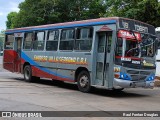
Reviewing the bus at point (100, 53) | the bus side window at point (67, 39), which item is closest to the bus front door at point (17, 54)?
the bus at point (100, 53)

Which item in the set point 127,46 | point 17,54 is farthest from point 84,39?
point 17,54

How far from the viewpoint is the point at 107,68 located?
14141 millimetres

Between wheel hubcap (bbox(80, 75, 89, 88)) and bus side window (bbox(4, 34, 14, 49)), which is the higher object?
bus side window (bbox(4, 34, 14, 49))

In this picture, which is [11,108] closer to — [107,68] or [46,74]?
[107,68]

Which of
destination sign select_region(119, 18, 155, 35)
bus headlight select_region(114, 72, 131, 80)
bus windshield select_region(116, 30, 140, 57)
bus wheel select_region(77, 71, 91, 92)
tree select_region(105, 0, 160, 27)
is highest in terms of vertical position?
tree select_region(105, 0, 160, 27)

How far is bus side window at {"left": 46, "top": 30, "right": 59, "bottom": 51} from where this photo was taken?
56.4ft

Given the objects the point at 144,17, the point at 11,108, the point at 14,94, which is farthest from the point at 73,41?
the point at 144,17

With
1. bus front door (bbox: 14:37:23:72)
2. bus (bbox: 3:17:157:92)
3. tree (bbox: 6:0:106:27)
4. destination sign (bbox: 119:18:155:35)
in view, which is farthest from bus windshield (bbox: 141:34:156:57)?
tree (bbox: 6:0:106:27)

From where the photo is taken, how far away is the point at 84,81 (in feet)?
49.6

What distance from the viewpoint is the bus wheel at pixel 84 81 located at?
48.9 ft

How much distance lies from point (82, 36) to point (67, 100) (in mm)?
4080

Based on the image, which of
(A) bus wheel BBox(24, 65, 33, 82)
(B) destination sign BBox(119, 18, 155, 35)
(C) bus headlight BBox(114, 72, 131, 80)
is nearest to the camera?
(C) bus headlight BBox(114, 72, 131, 80)

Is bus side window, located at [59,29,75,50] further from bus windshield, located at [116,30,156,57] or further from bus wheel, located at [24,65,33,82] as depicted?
bus wheel, located at [24,65,33,82]

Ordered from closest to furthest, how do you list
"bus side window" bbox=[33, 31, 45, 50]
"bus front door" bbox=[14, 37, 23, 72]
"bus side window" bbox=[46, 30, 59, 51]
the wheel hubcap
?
the wheel hubcap < "bus side window" bbox=[46, 30, 59, 51] < "bus side window" bbox=[33, 31, 45, 50] < "bus front door" bbox=[14, 37, 23, 72]
